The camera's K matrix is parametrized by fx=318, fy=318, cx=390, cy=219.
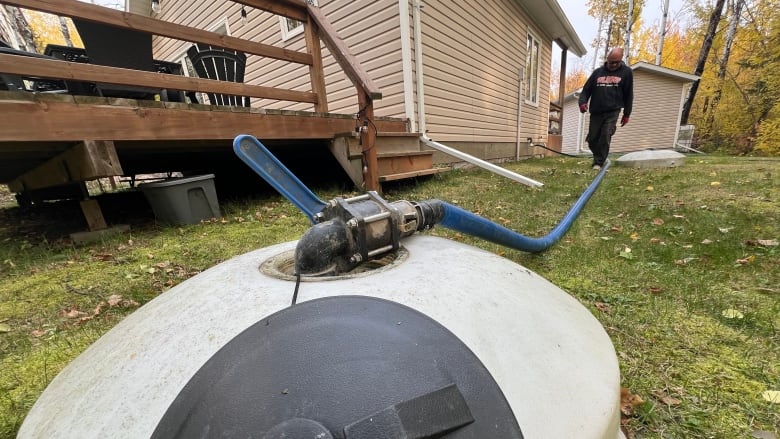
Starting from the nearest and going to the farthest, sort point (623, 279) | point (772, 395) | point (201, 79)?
point (772, 395)
point (623, 279)
point (201, 79)

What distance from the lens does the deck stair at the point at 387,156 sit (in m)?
3.79

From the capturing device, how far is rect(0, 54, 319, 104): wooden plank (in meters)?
2.18

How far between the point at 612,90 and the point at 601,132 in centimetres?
73

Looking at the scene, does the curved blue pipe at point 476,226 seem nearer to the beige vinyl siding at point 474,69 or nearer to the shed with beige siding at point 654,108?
the beige vinyl siding at point 474,69

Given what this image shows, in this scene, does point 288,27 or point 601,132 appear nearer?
point 601,132

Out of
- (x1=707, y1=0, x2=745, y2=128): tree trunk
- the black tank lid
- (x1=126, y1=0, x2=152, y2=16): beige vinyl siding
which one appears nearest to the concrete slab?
the black tank lid

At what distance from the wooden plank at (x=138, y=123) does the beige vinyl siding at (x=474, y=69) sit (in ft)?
9.81

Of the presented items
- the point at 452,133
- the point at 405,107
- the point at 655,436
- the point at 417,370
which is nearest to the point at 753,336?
the point at 655,436

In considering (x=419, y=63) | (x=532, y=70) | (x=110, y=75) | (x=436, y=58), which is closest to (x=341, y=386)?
(x=110, y=75)

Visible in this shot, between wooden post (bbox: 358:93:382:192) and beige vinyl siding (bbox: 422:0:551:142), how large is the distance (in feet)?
8.09

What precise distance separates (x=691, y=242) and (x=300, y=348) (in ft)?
10.1

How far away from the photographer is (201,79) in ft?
9.49

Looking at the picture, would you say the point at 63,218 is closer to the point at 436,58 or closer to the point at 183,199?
the point at 183,199

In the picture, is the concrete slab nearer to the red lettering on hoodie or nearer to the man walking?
the man walking
